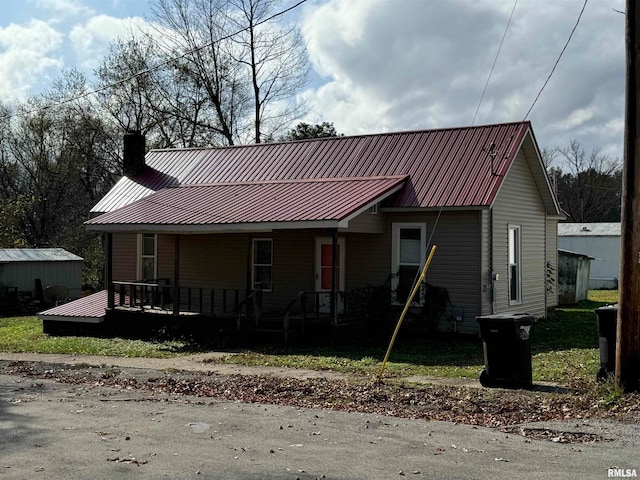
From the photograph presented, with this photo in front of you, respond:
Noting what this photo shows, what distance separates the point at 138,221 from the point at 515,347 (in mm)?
10929

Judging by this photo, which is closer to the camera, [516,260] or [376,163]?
[516,260]

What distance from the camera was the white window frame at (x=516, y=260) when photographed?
20.2m

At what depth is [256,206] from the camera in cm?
1883

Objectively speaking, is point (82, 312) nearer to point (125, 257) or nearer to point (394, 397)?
point (125, 257)

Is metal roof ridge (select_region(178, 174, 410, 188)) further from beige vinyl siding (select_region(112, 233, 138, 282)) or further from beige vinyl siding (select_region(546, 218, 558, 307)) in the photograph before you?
beige vinyl siding (select_region(546, 218, 558, 307))

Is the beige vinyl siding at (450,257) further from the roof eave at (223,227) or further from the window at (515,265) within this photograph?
the roof eave at (223,227)

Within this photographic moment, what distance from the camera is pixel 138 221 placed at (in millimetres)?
19203

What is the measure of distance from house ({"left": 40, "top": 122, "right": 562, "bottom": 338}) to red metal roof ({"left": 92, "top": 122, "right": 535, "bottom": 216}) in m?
0.05

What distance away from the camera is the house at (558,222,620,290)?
3903 cm

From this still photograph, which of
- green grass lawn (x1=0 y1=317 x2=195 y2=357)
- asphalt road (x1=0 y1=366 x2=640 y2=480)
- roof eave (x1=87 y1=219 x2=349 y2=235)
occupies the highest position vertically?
roof eave (x1=87 y1=219 x2=349 y2=235)

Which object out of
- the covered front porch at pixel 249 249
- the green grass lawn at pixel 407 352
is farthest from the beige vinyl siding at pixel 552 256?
the covered front porch at pixel 249 249

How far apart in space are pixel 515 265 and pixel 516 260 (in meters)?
0.15

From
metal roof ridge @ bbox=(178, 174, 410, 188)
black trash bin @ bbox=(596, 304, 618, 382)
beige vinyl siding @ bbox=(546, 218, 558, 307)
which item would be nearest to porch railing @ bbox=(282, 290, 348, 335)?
metal roof ridge @ bbox=(178, 174, 410, 188)

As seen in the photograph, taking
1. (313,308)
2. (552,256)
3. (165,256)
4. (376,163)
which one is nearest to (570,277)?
(552,256)
